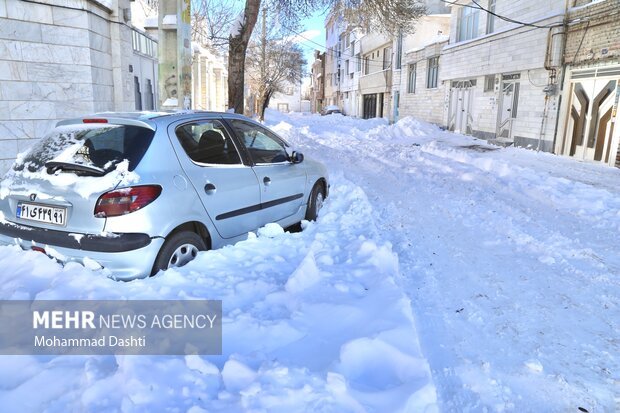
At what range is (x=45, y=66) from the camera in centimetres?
823

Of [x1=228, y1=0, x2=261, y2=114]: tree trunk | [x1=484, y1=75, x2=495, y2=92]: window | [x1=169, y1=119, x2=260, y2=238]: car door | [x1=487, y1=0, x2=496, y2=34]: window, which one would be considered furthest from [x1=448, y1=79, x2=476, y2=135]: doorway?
[x1=169, y1=119, x2=260, y2=238]: car door

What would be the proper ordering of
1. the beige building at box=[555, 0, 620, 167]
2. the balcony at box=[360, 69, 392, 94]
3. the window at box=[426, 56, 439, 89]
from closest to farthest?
the beige building at box=[555, 0, 620, 167] → the window at box=[426, 56, 439, 89] → the balcony at box=[360, 69, 392, 94]

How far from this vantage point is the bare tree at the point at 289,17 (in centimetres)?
1143

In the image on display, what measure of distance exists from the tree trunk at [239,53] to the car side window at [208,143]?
7345 mm

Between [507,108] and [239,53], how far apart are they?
11454 mm

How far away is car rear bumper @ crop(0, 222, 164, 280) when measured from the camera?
3.36 m

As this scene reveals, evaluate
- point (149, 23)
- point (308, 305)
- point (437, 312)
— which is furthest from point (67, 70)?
point (437, 312)

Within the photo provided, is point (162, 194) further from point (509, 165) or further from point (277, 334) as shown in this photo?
point (509, 165)

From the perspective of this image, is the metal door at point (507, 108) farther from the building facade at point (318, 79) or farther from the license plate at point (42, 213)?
the building facade at point (318, 79)

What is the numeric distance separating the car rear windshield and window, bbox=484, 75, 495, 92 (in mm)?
18176

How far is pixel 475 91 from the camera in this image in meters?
20.3

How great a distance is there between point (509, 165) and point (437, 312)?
8895 mm

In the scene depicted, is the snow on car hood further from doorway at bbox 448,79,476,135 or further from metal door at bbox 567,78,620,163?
doorway at bbox 448,79,476,135

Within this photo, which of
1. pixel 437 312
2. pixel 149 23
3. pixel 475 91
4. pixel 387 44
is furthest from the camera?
pixel 387 44
